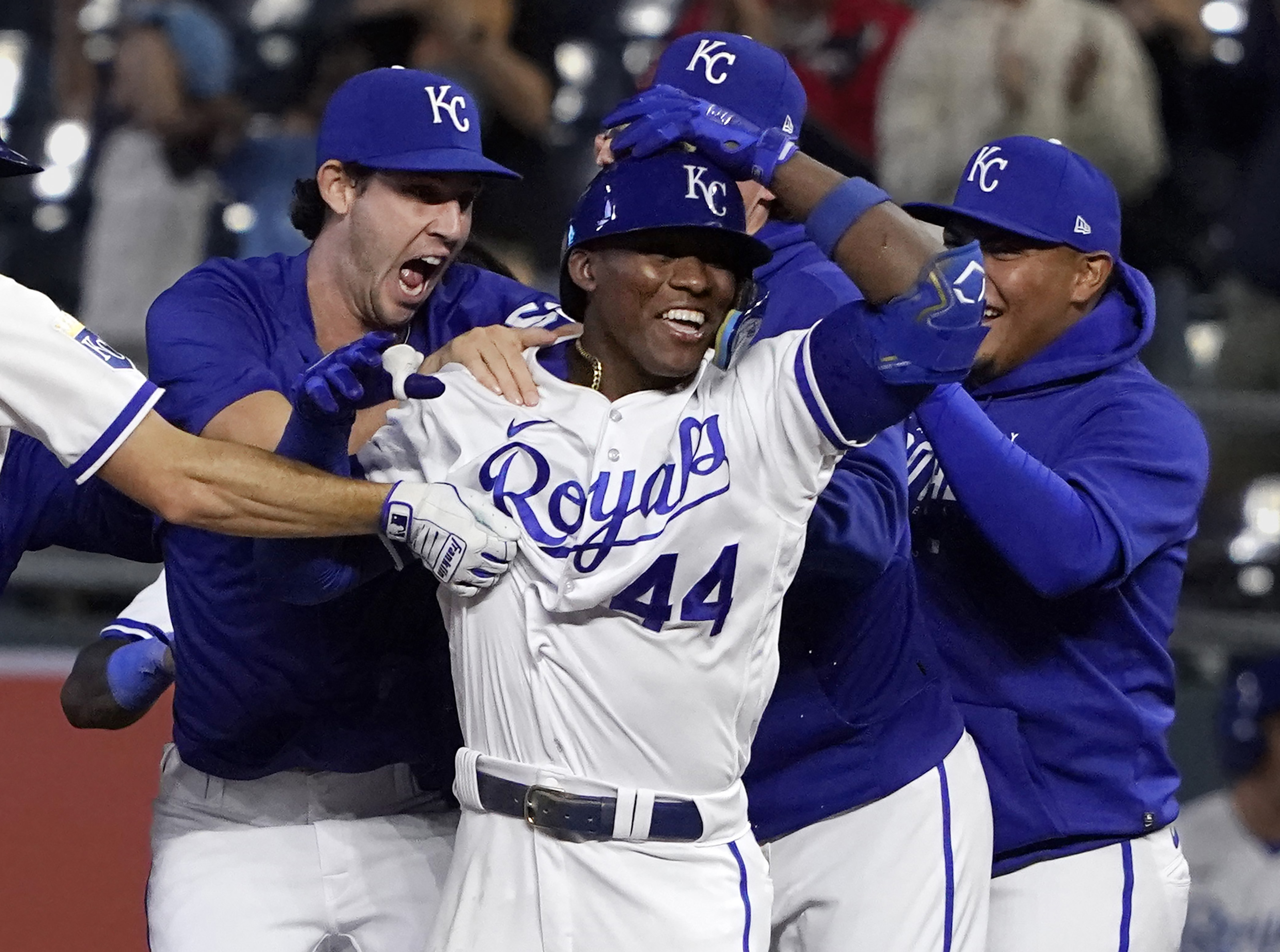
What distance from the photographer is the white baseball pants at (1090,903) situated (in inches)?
110

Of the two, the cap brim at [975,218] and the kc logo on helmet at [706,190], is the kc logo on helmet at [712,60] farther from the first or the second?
the kc logo on helmet at [706,190]

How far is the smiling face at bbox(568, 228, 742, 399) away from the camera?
2.26 meters

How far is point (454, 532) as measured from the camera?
218 cm

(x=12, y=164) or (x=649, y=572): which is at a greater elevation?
(x=12, y=164)

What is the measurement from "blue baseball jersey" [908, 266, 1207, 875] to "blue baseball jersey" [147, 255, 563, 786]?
753 millimetres

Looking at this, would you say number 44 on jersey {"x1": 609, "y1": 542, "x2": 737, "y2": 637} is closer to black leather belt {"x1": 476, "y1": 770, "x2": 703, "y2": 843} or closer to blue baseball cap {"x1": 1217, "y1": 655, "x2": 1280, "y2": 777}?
black leather belt {"x1": 476, "y1": 770, "x2": 703, "y2": 843}

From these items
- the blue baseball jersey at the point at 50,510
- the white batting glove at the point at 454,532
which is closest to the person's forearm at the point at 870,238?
the white batting glove at the point at 454,532

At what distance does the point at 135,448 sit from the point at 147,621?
82 cm

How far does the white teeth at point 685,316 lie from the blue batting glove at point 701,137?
18cm

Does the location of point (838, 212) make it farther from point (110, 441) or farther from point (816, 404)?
point (110, 441)

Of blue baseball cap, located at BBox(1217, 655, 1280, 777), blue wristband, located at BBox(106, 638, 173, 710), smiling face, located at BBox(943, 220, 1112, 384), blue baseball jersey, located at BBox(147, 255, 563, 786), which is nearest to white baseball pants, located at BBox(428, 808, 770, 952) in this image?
blue baseball jersey, located at BBox(147, 255, 563, 786)

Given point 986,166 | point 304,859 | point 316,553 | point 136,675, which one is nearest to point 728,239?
point 316,553

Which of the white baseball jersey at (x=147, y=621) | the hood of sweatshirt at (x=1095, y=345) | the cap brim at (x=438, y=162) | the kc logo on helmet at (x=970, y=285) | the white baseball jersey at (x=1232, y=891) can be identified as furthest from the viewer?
the white baseball jersey at (x=1232, y=891)

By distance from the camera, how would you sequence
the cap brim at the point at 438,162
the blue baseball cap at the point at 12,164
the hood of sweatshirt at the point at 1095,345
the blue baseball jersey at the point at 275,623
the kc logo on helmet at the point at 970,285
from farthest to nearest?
1. the hood of sweatshirt at the point at 1095,345
2. the cap brim at the point at 438,162
3. the blue baseball jersey at the point at 275,623
4. the blue baseball cap at the point at 12,164
5. the kc logo on helmet at the point at 970,285
